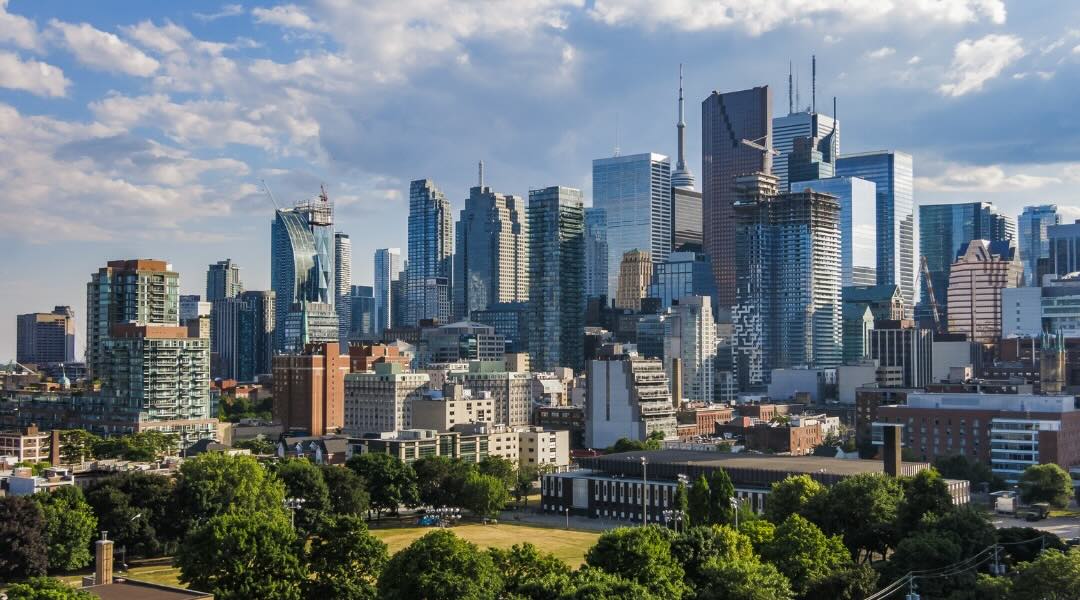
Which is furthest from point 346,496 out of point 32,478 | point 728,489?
point 728,489

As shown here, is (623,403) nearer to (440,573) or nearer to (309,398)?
(309,398)

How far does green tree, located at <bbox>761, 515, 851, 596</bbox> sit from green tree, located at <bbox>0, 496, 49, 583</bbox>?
50734mm

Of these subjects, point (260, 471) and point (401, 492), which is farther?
point (401, 492)

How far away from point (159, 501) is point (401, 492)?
2710cm

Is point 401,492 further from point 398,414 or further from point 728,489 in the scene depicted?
point 398,414

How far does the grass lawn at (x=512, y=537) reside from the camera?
97875 millimetres

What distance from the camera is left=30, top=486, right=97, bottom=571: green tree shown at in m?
85.2

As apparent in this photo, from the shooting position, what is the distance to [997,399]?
150 m

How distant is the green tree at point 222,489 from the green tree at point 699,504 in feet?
108

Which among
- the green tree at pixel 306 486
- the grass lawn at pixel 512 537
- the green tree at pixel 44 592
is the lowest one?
the grass lawn at pixel 512 537

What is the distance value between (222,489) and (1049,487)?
263 ft

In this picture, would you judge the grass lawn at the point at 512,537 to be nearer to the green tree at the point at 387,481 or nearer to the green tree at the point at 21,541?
the green tree at the point at 387,481

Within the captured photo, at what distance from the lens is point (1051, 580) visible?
60656 millimetres

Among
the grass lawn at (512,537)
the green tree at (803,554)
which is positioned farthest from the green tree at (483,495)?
the green tree at (803,554)
